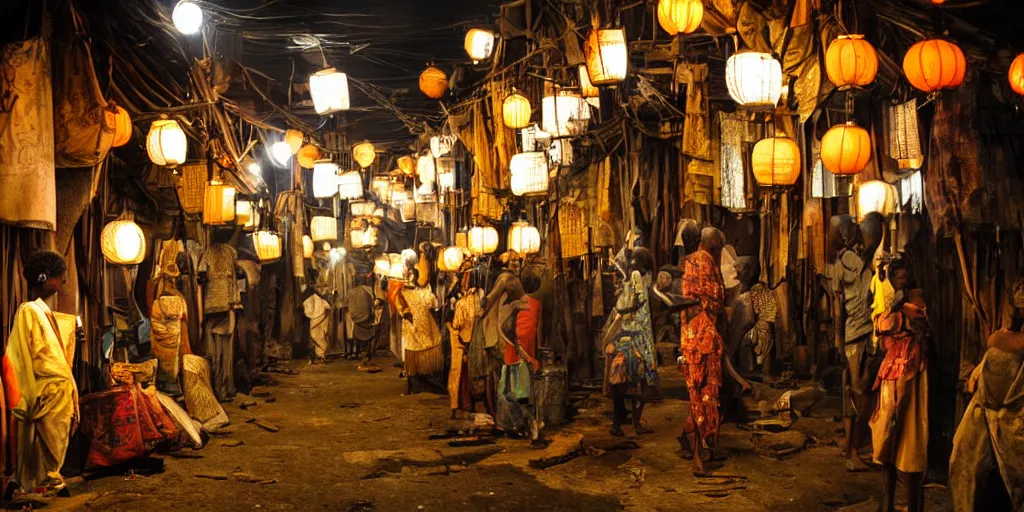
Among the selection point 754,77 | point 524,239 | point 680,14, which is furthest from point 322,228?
point 754,77

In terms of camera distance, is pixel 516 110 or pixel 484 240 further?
pixel 484 240

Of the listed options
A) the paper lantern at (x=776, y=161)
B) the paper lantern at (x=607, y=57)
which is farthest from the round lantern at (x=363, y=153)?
the paper lantern at (x=776, y=161)

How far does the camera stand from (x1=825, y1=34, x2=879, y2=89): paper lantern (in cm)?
839

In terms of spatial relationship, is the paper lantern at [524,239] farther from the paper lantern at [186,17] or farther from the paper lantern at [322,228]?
the paper lantern at [322,228]

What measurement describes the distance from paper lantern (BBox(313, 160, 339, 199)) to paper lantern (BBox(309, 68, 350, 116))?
18.5 feet

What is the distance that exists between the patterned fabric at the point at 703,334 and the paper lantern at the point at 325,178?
12.9 m

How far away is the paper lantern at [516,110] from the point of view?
13594mm

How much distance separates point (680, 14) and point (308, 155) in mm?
14467

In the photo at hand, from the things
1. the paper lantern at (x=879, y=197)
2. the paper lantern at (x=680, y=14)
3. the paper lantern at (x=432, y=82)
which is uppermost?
the paper lantern at (x=432, y=82)

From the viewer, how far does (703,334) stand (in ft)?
34.0

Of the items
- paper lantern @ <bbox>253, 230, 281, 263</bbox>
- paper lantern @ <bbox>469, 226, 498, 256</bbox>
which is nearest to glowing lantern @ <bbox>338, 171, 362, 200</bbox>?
paper lantern @ <bbox>253, 230, 281, 263</bbox>

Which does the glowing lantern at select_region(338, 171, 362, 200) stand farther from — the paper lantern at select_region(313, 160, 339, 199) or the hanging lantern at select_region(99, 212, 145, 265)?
the hanging lantern at select_region(99, 212, 145, 265)

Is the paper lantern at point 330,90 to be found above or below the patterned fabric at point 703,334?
above

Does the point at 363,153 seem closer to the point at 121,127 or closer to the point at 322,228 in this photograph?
the point at 322,228
